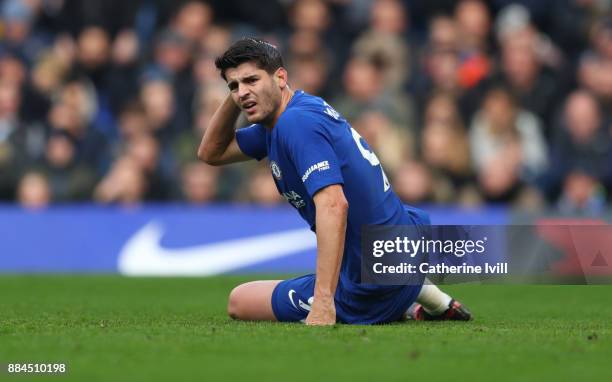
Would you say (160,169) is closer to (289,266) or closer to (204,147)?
(289,266)

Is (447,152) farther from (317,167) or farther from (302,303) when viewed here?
(317,167)

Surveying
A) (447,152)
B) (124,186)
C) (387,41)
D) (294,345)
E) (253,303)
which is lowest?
(294,345)

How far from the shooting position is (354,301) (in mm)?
7570

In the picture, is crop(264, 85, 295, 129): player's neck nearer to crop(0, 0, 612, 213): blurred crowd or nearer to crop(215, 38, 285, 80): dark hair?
crop(215, 38, 285, 80): dark hair

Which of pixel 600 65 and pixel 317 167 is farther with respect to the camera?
pixel 600 65

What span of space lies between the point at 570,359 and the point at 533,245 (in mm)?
1682

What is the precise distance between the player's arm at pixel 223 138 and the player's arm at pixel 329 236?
1.25 metres

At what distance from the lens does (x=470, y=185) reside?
48.3 ft

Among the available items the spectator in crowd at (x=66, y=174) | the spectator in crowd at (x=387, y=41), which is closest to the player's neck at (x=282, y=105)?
the spectator in crowd at (x=66, y=174)

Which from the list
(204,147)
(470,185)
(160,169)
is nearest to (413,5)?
(470,185)

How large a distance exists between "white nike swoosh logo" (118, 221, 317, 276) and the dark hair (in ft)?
23.3

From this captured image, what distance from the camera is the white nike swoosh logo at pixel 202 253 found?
1423cm

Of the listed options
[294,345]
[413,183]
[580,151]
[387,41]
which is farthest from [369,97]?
[294,345]

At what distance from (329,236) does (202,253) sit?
24.7ft
